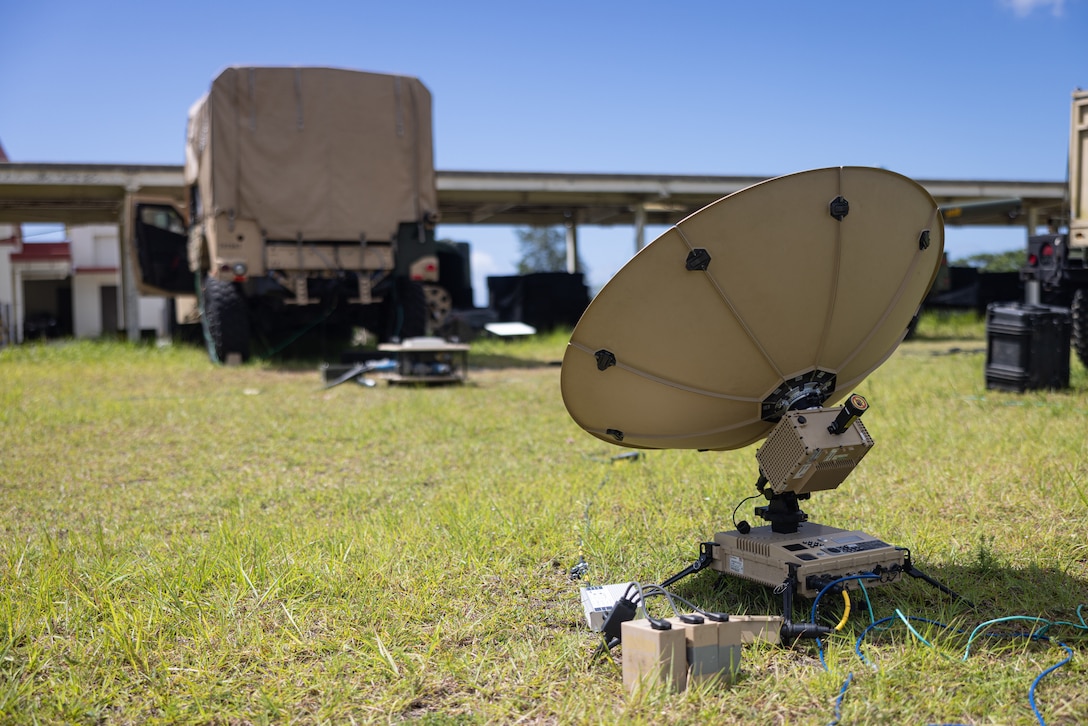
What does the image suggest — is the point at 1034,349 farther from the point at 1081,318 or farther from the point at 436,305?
the point at 436,305

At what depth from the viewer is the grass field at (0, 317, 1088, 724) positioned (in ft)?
8.26

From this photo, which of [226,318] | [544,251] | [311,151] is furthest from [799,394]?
[544,251]

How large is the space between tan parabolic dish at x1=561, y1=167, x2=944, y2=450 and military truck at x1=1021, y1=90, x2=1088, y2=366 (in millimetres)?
6600

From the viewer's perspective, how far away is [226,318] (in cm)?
1191

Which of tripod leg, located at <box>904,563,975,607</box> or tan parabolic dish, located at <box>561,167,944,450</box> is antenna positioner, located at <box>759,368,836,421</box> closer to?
tan parabolic dish, located at <box>561,167,944,450</box>

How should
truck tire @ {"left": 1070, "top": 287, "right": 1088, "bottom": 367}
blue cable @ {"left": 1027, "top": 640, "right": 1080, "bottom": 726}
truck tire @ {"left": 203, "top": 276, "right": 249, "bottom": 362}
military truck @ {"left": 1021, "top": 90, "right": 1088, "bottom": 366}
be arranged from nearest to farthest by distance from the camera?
blue cable @ {"left": 1027, "top": 640, "right": 1080, "bottom": 726}
military truck @ {"left": 1021, "top": 90, "right": 1088, "bottom": 366}
truck tire @ {"left": 1070, "top": 287, "right": 1088, "bottom": 367}
truck tire @ {"left": 203, "top": 276, "right": 249, "bottom": 362}

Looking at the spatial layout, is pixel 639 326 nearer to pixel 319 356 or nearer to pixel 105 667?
pixel 105 667

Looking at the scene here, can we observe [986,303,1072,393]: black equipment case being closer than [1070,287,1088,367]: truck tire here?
Yes

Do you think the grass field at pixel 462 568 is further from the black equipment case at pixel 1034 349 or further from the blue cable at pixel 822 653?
the black equipment case at pixel 1034 349

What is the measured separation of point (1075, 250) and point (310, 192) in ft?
28.3

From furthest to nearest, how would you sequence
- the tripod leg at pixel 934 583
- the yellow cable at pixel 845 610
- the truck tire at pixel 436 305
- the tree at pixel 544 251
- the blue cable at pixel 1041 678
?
the tree at pixel 544 251 → the truck tire at pixel 436 305 → the tripod leg at pixel 934 583 → the yellow cable at pixel 845 610 → the blue cable at pixel 1041 678

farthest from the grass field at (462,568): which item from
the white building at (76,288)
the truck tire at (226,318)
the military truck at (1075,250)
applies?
the white building at (76,288)

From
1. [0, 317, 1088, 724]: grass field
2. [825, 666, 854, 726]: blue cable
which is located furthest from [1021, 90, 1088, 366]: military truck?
[825, 666, 854, 726]: blue cable

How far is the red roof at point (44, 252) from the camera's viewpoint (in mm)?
29502
